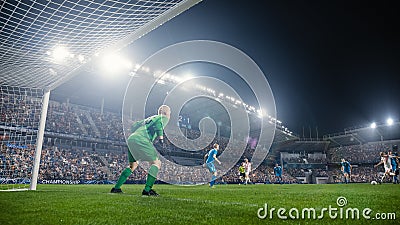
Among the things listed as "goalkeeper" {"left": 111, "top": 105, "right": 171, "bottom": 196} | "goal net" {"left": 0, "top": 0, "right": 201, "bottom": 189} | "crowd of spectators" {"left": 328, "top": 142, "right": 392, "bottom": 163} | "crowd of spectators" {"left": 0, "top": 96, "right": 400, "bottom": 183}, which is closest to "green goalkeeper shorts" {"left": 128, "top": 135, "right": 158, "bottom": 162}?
"goalkeeper" {"left": 111, "top": 105, "right": 171, "bottom": 196}

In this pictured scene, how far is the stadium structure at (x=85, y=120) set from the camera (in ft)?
21.6

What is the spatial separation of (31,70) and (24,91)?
6.42ft

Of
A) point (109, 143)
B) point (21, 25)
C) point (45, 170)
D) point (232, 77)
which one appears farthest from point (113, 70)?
point (21, 25)

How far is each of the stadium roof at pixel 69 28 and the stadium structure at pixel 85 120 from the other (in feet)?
0.07

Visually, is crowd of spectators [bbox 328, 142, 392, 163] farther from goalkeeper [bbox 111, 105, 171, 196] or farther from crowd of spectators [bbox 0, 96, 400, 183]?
goalkeeper [bbox 111, 105, 171, 196]

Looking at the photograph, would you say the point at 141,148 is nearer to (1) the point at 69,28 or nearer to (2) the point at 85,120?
(1) the point at 69,28

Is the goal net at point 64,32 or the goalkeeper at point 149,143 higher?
the goal net at point 64,32

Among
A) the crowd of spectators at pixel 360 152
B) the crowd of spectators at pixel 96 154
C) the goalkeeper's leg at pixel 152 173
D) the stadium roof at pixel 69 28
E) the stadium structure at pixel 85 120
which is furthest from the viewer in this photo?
the crowd of spectators at pixel 360 152

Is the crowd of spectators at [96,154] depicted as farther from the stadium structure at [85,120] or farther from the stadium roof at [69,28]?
the stadium roof at [69,28]

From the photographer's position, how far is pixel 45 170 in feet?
76.0

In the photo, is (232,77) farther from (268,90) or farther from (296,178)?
(296,178)

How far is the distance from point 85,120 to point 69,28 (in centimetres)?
3107

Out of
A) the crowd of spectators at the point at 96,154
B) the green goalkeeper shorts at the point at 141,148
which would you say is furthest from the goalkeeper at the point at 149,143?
the crowd of spectators at the point at 96,154

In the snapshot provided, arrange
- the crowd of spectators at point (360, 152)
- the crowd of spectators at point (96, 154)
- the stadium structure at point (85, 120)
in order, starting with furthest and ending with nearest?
the crowd of spectators at point (360, 152), the crowd of spectators at point (96, 154), the stadium structure at point (85, 120)
